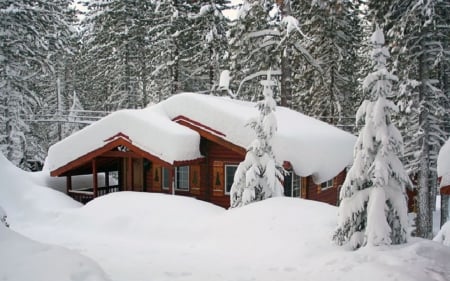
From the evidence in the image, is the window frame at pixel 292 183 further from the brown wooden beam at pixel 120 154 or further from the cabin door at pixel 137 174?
the cabin door at pixel 137 174

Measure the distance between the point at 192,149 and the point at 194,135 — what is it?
25.6 inches

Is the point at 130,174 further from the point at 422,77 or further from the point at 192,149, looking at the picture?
the point at 422,77

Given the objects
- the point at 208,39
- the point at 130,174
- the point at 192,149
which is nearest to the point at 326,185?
the point at 192,149

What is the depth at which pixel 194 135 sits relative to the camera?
18.4 meters

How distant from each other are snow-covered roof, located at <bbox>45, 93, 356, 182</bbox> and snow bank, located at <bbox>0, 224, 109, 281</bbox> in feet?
35.7

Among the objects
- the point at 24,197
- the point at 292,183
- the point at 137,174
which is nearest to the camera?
the point at 24,197

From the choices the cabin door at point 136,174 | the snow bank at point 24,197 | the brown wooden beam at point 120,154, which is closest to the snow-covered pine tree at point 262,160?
the brown wooden beam at point 120,154

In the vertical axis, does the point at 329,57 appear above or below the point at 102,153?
above

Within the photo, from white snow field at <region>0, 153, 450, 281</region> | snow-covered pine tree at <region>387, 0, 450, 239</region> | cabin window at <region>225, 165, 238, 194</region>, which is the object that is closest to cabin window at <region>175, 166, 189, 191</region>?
cabin window at <region>225, 165, 238, 194</region>

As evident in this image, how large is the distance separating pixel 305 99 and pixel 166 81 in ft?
35.9

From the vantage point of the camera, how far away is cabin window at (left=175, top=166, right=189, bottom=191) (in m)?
19.9

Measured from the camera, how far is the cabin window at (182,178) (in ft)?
65.4

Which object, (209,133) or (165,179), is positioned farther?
(165,179)

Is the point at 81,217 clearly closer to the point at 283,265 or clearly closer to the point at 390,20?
the point at 283,265
